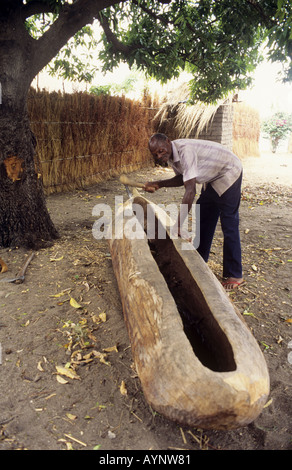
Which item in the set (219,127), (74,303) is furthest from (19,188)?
→ (219,127)

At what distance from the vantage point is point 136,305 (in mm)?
2051

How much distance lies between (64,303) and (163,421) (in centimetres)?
140

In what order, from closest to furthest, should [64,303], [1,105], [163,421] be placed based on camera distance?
1. [163,421]
2. [64,303]
3. [1,105]

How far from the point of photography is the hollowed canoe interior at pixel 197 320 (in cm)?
188

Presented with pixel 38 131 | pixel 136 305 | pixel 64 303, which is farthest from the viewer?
pixel 38 131

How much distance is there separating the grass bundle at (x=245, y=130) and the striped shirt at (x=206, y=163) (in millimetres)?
9744

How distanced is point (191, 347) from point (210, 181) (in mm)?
1902

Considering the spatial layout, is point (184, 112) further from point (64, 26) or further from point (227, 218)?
point (227, 218)

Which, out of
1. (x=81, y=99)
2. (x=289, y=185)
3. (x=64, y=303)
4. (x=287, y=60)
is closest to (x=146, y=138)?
(x=81, y=99)

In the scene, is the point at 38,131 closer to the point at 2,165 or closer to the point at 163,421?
the point at 2,165

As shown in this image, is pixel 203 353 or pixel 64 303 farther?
pixel 64 303

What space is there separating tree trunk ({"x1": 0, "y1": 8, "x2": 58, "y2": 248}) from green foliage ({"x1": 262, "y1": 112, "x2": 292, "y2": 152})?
1578 centimetres

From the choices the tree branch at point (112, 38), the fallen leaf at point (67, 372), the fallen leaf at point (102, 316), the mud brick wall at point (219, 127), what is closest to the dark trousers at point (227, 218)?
the fallen leaf at point (102, 316)

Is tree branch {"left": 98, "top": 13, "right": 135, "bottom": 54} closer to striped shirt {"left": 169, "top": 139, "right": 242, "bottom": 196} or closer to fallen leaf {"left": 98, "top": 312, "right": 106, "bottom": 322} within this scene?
striped shirt {"left": 169, "top": 139, "right": 242, "bottom": 196}
